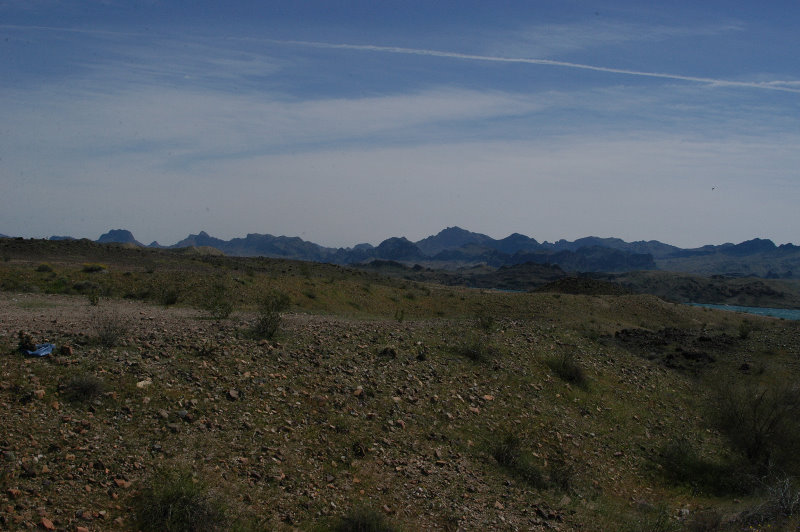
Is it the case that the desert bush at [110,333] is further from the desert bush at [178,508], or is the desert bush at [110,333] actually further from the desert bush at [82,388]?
the desert bush at [178,508]

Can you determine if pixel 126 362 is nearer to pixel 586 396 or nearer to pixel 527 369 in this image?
pixel 527 369

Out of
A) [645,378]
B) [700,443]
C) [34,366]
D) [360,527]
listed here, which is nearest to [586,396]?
[700,443]

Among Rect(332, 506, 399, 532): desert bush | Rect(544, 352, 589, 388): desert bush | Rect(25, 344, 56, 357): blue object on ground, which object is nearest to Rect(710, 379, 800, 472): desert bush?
Rect(544, 352, 589, 388): desert bush

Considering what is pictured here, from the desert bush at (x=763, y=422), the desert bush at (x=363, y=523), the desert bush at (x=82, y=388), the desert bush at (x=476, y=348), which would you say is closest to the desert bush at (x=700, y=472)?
the desert bush at (x=763, y=422)

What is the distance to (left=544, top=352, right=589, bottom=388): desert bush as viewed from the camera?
1795cm

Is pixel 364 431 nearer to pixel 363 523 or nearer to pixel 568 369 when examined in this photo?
pixel 363 523

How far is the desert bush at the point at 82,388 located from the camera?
31.8 feet

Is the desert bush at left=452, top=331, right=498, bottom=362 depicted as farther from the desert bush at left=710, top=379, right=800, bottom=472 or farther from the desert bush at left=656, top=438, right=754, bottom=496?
the desert bush at left=710, top=379, right=800, bottom=472

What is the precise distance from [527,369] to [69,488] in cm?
1372

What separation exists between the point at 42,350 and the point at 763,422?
18370mm

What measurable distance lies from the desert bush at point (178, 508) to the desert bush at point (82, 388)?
2530 mm

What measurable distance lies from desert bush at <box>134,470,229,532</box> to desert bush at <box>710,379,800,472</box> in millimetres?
13251

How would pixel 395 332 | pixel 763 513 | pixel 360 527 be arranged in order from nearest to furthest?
1. pixel 360 527
2. pixel 763 513
3. pixel 395 332

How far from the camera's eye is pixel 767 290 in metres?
144
